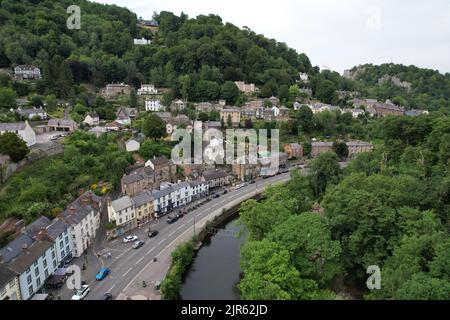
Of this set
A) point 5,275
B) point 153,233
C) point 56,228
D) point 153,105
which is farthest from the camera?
point 153,105

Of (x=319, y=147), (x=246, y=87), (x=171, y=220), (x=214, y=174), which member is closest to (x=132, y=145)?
(x=214, y=174)

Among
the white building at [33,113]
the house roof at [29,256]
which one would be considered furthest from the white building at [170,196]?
the white building at [33,113]

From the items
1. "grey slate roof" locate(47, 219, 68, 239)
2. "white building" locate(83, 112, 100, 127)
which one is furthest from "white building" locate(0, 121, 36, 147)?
"grey slate roof" locate(47, 219, 68, 239)

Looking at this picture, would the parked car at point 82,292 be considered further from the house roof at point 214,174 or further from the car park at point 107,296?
the house roof at point 214,174

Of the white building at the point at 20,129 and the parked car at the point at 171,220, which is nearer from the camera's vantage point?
the parked car at the point at 171,220

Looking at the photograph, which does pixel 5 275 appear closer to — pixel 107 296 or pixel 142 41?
pixel 107 296

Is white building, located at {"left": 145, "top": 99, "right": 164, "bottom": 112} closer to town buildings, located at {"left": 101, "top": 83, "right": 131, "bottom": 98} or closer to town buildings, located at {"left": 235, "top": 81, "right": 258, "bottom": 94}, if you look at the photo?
town buildings, located at {"left": 101, "top": 83, "right": 131, "bottom": 98}
